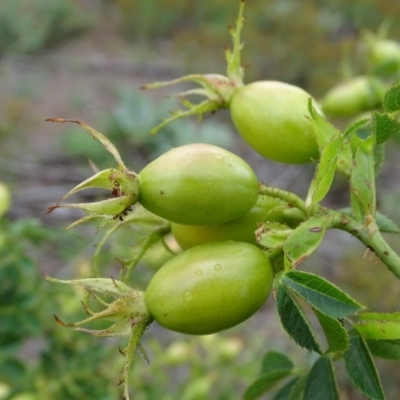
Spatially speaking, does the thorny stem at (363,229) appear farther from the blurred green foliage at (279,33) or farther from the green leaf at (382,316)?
the blurred green foliage at (279,33)

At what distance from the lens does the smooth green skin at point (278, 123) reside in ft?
3.29

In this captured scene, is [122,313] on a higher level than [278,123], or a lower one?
lower

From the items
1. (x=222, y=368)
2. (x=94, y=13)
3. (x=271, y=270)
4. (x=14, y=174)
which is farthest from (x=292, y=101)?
(x=94, y=13)

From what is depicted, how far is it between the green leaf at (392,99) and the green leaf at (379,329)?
34 centimetres

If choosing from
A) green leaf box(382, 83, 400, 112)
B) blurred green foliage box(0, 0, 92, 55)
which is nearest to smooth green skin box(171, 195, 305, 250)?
green leaf box(382, 83, 400, 112)

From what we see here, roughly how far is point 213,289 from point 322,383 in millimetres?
280

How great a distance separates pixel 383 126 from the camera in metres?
0.88

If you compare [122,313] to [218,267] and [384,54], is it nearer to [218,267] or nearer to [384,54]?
[218,267]

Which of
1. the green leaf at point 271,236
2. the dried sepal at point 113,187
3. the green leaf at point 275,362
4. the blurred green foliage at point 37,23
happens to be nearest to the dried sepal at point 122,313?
the dried sepal at point 113,187

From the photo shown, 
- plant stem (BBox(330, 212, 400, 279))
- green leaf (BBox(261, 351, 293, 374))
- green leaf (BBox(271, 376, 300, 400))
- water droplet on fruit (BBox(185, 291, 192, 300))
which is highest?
plant stem (BBox(330, 212, 400, 279))

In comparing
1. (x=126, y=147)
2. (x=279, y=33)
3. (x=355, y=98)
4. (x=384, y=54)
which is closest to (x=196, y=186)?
(x=355, y=98)

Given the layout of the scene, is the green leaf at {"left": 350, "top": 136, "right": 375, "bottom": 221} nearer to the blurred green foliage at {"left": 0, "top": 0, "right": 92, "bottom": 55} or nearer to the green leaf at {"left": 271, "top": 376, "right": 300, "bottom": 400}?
the green leaf at {"left": 271, "top": 376, "right": 300, "bottom": 400}

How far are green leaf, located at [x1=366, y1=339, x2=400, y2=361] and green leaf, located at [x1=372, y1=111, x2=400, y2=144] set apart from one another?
0.34 metres

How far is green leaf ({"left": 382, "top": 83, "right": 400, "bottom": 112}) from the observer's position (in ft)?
2.86
